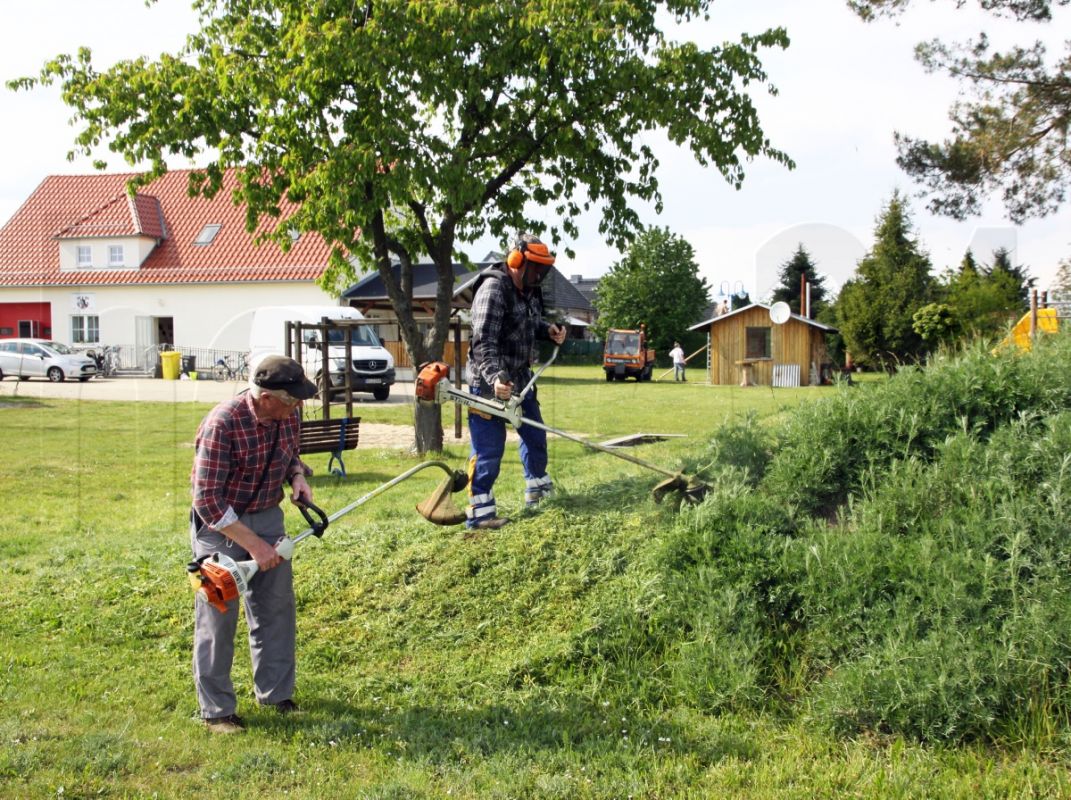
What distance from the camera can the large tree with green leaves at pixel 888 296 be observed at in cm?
3816

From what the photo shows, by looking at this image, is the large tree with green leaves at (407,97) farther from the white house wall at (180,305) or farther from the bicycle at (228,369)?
the white house wall at (180,305)

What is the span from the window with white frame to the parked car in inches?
250

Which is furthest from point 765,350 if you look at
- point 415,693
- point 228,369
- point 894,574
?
point 415,693

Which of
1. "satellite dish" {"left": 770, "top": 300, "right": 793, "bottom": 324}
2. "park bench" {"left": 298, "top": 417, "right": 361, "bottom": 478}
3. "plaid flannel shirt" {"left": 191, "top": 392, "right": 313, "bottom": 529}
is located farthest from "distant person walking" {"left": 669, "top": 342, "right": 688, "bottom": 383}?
"plaid flannel shirt" {"left": 191, "top": 392, "right": 313, "bottom": 529}

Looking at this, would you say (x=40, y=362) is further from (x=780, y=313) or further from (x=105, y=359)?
(x=780, y=313)

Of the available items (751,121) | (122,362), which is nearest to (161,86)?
(751,121)

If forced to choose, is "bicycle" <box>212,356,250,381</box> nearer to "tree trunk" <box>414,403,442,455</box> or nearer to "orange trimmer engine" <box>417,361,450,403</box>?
"tree trunk" <box>414,403,442,455</box>

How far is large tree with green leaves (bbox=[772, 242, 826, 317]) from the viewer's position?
183 feet

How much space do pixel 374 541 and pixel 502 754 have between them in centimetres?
→ 275

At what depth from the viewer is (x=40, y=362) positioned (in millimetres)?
30891

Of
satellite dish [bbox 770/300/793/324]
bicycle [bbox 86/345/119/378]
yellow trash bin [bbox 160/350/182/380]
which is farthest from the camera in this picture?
satellite dish [bbox 770/300/793/324]

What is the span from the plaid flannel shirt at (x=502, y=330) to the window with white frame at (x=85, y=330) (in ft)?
116

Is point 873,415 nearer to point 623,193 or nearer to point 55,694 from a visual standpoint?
point 55,694

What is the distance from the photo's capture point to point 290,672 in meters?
4.52
